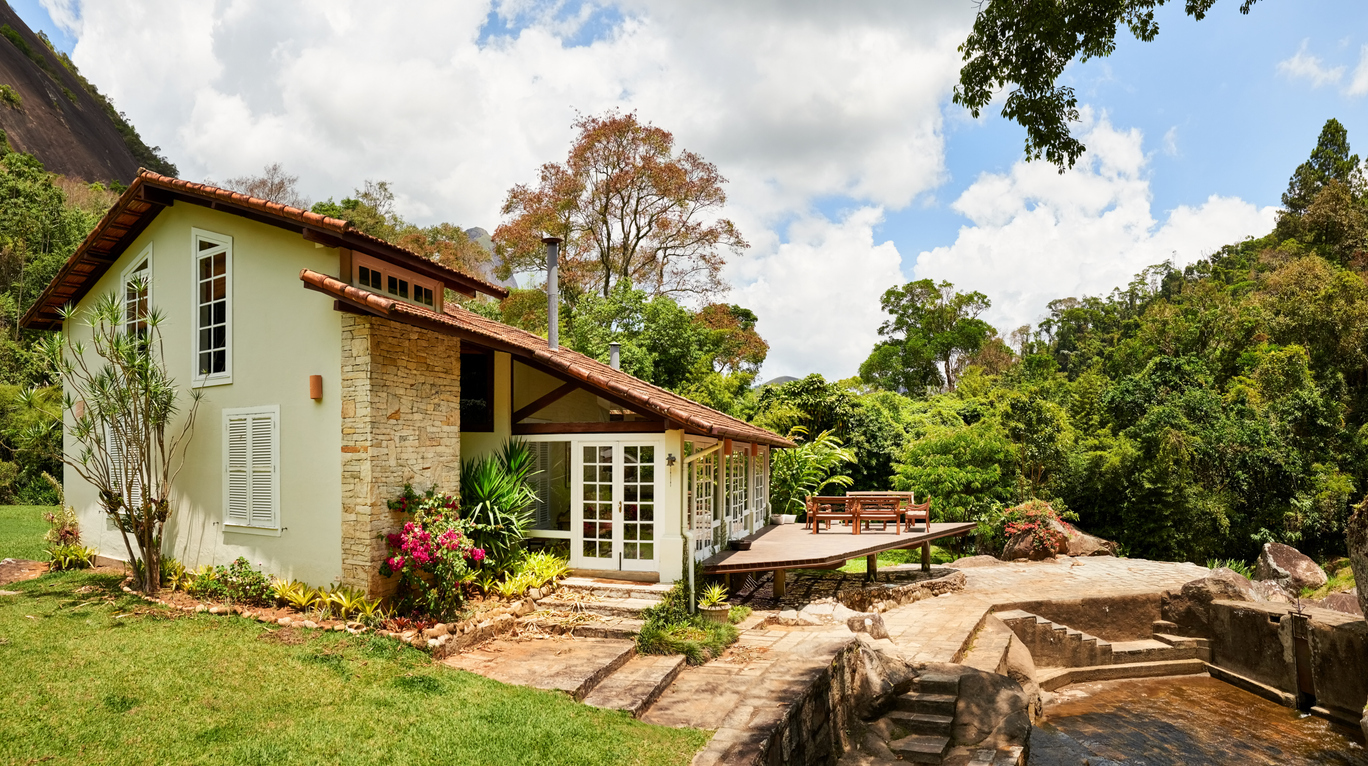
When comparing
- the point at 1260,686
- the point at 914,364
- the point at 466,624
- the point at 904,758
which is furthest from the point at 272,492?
the point at 914,364

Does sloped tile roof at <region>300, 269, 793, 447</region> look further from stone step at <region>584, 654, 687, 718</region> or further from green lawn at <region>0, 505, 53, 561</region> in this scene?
green lawn at <region>0, 505, 53, 561</region>

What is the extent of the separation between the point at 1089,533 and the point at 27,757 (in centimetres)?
2349

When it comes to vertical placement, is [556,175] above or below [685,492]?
above

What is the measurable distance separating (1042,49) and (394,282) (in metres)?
8.33

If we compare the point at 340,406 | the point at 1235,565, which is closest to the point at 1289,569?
the point at 1235,565

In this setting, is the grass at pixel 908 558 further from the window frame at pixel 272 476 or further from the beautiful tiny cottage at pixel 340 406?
the window frame at pixel 272 476

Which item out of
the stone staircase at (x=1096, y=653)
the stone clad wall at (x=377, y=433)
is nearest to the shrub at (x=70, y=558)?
the stone clad wall at (x=377, y=433)

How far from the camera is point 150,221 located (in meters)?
11.6

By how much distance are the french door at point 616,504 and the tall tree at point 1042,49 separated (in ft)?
20.4

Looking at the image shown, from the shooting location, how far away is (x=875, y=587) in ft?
46.4

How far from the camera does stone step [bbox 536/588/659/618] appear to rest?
973 centimetres

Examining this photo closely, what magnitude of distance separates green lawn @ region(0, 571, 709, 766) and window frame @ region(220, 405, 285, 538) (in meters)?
1.53

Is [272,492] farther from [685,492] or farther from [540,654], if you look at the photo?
[685,492]

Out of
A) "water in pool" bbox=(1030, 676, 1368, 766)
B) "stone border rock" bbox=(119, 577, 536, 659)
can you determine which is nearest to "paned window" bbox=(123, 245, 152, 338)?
"stone border rock" bbox=(119, 577, 536, 659)
